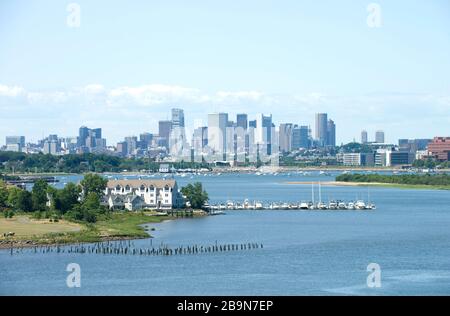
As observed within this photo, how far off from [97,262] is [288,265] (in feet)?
14.8

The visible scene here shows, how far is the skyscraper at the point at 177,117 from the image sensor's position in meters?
167

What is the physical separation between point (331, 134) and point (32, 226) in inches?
5759

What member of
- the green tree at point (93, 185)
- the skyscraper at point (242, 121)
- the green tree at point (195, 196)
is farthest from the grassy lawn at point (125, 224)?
the skyscraper at point (242, 121)

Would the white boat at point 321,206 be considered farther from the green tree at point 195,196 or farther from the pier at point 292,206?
the green tree at point 195,196

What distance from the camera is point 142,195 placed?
4128 centimetres

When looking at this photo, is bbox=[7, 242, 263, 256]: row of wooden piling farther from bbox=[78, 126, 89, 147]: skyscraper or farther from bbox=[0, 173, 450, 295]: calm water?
bbox=[78, 126, 89, 147]: skyscraper

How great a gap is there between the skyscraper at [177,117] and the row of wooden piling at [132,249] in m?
139

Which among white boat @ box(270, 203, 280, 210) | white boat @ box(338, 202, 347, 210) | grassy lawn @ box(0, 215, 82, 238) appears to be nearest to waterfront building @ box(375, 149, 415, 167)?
white boat @ box(338, 202, 347, 210)

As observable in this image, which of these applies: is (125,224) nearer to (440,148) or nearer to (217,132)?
(440,148)

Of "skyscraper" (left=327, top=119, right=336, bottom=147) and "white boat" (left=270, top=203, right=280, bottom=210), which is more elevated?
"skyscraper" (left=327, top=119, right=336, bottom=147)

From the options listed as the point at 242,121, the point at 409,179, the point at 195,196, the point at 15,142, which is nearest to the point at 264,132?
the point at 242,121

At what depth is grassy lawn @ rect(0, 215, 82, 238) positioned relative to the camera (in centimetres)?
2912

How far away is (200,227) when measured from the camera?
113 feet

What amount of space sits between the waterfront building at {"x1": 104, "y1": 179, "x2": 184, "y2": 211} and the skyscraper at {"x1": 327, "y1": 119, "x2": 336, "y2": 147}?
132 m
